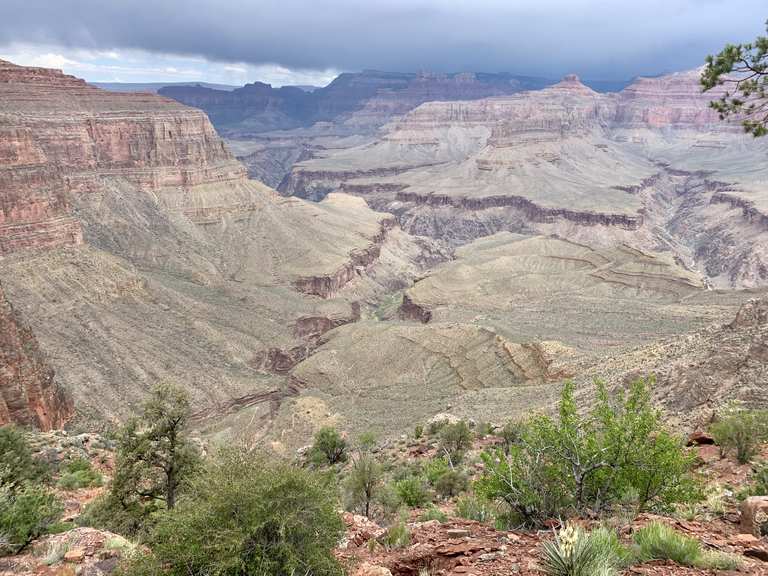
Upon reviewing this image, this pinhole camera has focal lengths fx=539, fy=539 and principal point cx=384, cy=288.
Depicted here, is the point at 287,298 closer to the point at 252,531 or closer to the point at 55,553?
the point at 55,553

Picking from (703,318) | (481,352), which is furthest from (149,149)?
(703,318)

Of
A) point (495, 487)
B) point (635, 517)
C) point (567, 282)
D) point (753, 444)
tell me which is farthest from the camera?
point (567, 282)

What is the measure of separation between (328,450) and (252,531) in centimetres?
2288

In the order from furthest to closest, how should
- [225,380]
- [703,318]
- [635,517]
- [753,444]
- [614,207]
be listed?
1. [614,207]
2. [225,380]
3. [703,318]
4. [753,444]
5. [635,517]

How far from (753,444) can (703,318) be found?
3858 cm

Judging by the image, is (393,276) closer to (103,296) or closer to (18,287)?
(103,296)

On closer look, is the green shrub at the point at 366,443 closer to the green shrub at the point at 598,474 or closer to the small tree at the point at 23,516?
the small tree at the point at 23,516

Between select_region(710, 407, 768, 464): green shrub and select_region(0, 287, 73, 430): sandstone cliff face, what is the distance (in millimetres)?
33800

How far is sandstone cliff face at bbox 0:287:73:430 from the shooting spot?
30.7 m

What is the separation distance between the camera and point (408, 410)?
43.2 meters

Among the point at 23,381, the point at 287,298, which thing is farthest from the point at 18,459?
the point at 287,298

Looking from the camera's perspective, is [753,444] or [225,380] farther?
[225,380]

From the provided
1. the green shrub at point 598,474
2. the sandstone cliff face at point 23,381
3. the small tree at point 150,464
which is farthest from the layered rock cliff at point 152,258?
the green shrub at point 598,474

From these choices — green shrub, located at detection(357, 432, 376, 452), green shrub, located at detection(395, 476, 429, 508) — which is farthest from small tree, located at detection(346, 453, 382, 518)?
green shrub, located at detection(357, 432, 376, 452)
